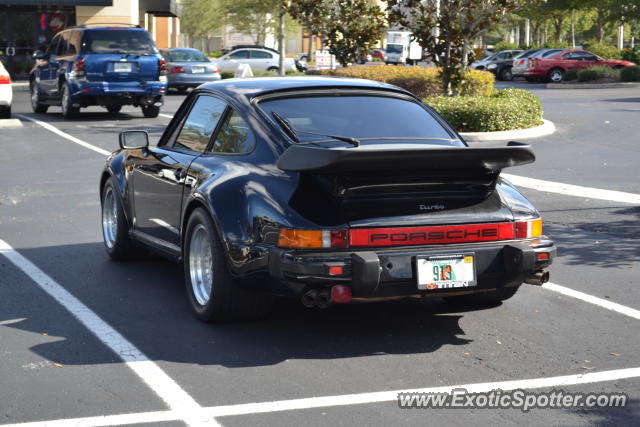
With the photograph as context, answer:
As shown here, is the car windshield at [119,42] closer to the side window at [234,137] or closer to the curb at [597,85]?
the side window at [234,137]

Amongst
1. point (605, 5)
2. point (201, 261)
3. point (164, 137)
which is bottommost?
point (201, 261)

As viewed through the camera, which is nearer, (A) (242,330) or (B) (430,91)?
(A) (242,330)

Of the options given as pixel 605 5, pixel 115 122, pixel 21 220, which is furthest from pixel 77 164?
pixel 605 5

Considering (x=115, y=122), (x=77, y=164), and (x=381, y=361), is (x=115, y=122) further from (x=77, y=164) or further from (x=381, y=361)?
(x=381, y=361)

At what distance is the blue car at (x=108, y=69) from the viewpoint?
21219mm

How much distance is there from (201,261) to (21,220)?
14.8 feet

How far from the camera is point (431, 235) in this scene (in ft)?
18.1

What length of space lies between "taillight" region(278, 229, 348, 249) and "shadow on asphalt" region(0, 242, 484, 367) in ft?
2.17

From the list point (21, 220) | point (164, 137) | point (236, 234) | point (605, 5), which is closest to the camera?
point (236, 234)

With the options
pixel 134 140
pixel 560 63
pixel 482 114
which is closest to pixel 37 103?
pixel 482 114

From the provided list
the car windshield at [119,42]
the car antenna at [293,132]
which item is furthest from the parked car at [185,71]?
the car antenna at [293,132]

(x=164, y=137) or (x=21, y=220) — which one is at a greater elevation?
(x=164, y=137)

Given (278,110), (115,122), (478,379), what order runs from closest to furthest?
(478,379) < (278,110) < (115,122)

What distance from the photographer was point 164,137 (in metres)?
7.45
